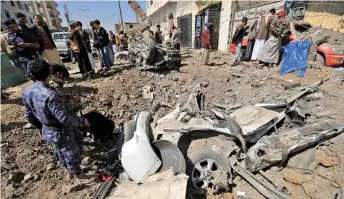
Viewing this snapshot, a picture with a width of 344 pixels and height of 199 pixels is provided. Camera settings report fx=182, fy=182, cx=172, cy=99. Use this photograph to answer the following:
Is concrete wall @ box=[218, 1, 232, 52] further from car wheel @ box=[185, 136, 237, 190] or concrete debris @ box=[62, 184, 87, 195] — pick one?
concrete debris @ box=[62, 184, 87, 195]

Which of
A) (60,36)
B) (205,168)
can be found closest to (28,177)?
(205,168)

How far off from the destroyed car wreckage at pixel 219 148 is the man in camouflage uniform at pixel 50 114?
758 mm

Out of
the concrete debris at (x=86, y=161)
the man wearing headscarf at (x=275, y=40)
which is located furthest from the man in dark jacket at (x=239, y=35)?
the concrete debris at (x=86, y=161)

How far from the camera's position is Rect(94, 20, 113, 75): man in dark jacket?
6562mm

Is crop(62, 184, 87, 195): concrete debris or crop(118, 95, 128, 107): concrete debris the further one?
crop(118, 95, 128, 107): concrete debris

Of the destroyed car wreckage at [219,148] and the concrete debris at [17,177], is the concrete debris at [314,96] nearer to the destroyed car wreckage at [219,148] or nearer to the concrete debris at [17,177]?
the destroyed car wreckage at [219,148]

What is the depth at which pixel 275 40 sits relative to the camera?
6371 millimetres

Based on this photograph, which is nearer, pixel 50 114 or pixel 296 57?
pixel 50 114

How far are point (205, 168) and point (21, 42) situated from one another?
15.6ft

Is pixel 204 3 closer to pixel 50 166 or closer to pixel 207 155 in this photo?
pixel 207 155

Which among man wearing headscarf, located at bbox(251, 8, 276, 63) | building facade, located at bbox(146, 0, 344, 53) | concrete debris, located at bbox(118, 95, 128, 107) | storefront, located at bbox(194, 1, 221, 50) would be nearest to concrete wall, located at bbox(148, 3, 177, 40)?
building facade, located at bbox(146, 0, 344, 53)

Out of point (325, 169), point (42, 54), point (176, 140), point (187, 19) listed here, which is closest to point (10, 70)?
point (42, 54)

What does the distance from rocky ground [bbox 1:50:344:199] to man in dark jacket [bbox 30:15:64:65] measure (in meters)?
0.99

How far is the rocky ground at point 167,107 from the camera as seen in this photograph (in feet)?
8.89
